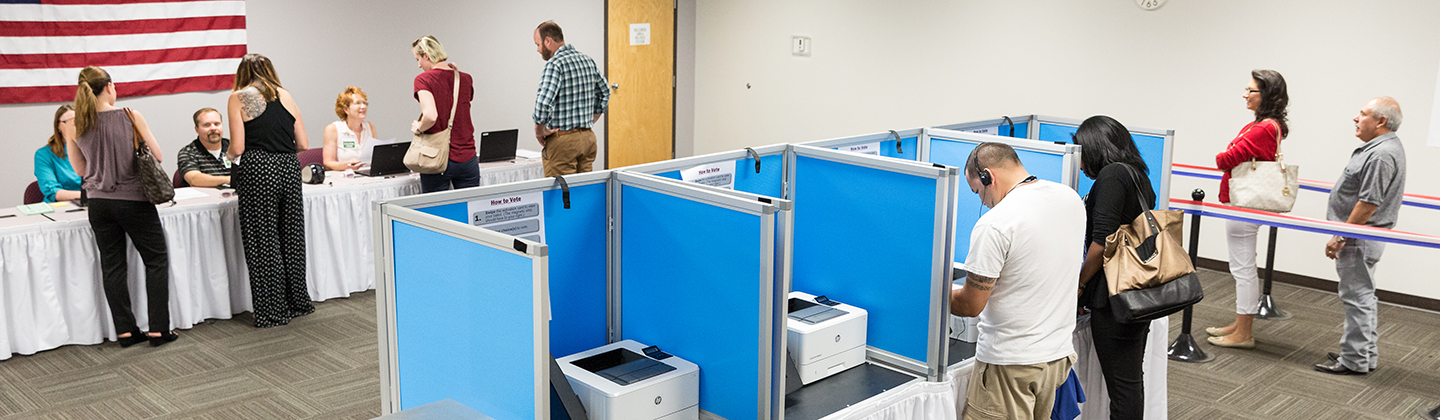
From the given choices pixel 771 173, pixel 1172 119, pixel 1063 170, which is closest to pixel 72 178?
pixel 771 173

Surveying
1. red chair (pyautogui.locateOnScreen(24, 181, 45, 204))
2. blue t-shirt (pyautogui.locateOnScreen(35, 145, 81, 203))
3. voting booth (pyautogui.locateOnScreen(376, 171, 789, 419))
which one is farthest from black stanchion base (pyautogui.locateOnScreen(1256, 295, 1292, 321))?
red chair (pyautogui.locateOnScreen(24, 181, 45, 204))

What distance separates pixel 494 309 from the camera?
1719mm

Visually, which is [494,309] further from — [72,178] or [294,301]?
[72,178]

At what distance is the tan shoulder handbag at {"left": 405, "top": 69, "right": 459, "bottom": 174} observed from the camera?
15.6ft

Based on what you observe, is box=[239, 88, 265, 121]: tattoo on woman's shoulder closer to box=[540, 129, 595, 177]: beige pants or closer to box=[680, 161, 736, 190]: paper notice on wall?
box=[540, 129, 595, 177]: beige pants

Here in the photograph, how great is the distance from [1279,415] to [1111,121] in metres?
1.67

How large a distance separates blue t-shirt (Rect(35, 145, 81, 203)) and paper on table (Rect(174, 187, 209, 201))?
1.70ft

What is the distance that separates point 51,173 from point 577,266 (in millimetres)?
3530

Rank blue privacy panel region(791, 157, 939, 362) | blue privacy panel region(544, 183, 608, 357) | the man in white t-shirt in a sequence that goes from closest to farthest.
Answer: the man in white t-shirt, blue privacy panel region(544, 183, 608, 357), blue privacy panel region(791, 157, 939, 362)

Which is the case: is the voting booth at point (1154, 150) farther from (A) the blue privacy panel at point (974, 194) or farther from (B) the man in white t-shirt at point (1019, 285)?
(B) the man in white t-shirt at point (1019, 285)

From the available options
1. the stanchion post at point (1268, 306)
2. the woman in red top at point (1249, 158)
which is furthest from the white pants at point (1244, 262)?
the stanchion post at point (1268, 306)

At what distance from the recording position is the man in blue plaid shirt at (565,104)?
15.0ft

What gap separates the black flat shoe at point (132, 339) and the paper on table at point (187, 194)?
61cm

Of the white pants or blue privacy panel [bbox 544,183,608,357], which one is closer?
blue privacy panel [bbox 544,183,608,357]
